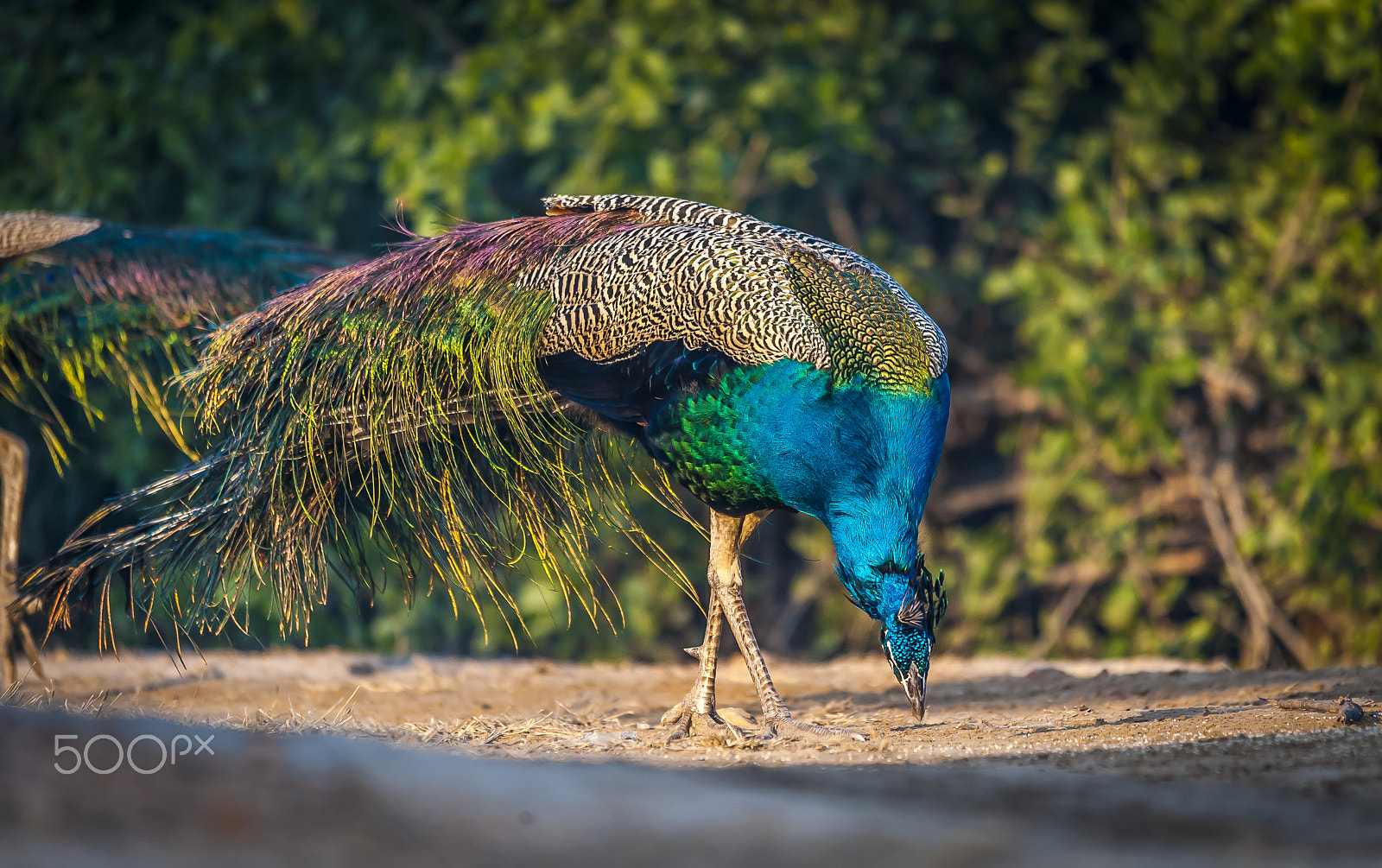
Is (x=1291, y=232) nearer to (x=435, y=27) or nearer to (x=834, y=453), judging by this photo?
(x=834, y=453)

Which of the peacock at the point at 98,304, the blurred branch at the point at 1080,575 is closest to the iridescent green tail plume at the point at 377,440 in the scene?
the peacock at the point at 98,304

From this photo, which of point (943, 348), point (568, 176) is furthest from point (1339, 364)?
point (568, 176)

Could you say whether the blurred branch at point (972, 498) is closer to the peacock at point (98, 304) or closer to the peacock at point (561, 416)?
the peacock at point (561, 416)

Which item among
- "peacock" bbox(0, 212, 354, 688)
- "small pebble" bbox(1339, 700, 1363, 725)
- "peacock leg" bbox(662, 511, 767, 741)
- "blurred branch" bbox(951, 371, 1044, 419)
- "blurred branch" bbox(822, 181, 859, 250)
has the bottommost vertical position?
"small pebble" bbox(1339, 700, 1363, 725)

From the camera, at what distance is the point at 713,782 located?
2.61 m

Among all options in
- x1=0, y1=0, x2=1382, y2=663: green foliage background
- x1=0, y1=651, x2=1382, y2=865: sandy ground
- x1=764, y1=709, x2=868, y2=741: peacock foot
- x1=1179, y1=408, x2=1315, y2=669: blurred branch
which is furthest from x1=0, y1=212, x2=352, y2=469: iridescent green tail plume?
x1=1179, y1=408, x2=1315, y2=669: blurred branch

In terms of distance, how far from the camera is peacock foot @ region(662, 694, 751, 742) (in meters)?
3.69

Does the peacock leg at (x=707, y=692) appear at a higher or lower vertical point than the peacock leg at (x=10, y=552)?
lower

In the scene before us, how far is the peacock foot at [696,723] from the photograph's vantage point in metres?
3.69

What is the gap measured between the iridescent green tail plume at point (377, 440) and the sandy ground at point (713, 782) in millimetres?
506

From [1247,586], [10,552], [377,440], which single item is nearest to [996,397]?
[1247,586]

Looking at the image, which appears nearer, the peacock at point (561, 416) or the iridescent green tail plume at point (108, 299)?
the peacock at point (561, 416)

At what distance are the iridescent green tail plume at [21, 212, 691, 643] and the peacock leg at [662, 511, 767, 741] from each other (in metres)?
0.42

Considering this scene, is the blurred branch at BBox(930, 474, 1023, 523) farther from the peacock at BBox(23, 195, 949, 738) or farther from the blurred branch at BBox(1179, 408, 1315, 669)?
the peacock at BBox(23, 195, 949, 738)
